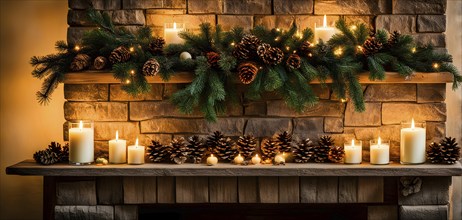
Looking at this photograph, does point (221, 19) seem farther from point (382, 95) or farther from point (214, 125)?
point (382, 95)

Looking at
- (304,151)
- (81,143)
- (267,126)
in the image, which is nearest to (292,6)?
(267,126)

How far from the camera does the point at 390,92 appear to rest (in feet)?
8.89

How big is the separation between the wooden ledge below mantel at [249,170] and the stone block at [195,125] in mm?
198

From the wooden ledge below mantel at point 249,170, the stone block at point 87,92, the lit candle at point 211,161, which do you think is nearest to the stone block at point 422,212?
the wooden ledge below mantel at point 249,170

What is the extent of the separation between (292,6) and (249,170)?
2.43 feet

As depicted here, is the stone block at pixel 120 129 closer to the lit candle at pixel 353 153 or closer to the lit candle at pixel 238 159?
the lit candle at pixel 238 159

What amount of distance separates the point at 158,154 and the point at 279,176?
510 mm

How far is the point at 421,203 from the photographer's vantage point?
264 centimetres

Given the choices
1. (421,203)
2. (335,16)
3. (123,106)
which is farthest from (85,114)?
(421,203)

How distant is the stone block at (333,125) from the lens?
2.72 metres

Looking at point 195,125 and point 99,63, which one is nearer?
point 99,63

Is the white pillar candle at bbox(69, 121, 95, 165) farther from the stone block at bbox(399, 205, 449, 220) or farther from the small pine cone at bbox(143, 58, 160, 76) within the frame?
the stone block at bbox(399, 205, 449, 220)

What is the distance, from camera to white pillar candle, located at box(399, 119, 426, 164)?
260 centimetres

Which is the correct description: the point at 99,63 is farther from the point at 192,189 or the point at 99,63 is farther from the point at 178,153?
the point at 192,189
